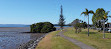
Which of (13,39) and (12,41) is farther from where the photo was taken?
(13,39)

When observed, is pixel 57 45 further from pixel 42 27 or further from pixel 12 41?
pixel 42 27

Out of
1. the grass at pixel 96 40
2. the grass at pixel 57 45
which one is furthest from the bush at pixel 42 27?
the grass at pixel 57 45

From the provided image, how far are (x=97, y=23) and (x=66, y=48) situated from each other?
57047 millimetres

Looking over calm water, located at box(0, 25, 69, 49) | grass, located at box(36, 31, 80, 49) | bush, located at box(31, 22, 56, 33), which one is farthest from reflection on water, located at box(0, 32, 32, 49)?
bush, located at box(31, 22, 56, 33)

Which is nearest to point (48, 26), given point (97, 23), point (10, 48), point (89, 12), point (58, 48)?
point (97, 23)

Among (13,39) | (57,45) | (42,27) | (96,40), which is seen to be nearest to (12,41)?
(13,39)

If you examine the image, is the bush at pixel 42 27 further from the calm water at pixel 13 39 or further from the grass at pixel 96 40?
the grass at pixel 96 40

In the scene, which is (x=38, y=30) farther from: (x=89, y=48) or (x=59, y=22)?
(x=89, y=48)

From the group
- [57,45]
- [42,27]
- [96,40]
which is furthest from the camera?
[42,27]

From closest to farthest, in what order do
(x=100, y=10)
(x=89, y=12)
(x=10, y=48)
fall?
(x=10, y=48), (x=89, y=12), (x=100, y=10)

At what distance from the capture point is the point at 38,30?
79.9 m

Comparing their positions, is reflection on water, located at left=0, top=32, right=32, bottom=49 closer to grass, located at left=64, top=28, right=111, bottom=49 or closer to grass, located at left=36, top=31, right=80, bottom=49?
grass, located at left=36, top=31, right=80, bottom=49

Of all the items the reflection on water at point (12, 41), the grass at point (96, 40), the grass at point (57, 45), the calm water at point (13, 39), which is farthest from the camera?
the calm water at point (13, 39)

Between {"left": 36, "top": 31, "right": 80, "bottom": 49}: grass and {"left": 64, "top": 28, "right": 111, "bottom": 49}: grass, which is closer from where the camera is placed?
{"left": 36, "top": 31, "right": 80, "bottom": 49}: grass
